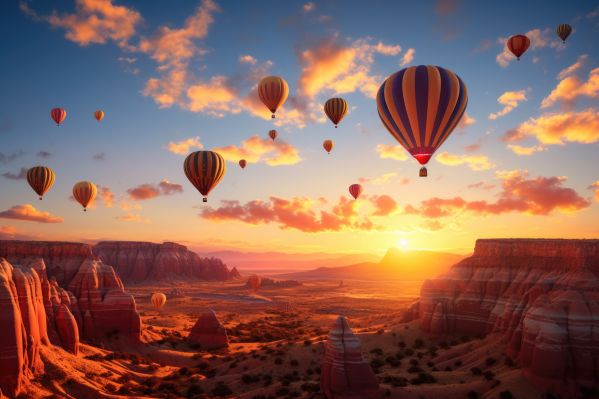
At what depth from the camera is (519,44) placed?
57219 mm

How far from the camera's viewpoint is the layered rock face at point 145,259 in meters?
159

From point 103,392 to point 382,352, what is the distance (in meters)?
29.0

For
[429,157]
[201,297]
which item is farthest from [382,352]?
[201,297]

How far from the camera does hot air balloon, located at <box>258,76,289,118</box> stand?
61781 mm

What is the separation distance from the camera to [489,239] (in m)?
52.4

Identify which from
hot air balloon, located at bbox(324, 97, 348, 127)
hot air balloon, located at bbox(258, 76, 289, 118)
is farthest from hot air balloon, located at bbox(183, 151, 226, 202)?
hot air balloon, located at bbox(324, 97, 348, 127)

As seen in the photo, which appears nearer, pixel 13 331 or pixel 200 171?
pixel 13 331

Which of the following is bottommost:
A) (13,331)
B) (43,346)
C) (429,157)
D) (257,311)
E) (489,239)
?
(257,311)

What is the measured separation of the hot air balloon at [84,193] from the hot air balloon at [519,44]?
228 ft

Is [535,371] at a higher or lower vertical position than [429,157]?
lower

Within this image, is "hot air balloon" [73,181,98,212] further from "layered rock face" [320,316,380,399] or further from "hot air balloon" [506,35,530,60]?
"hot air balloon" [506,35,530,60]

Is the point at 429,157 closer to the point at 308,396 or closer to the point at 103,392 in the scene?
the point at 308,396

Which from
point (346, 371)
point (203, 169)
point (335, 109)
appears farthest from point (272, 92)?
point (346, 371)

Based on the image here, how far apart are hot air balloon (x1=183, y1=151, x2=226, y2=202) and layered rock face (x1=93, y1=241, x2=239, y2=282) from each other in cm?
11569
